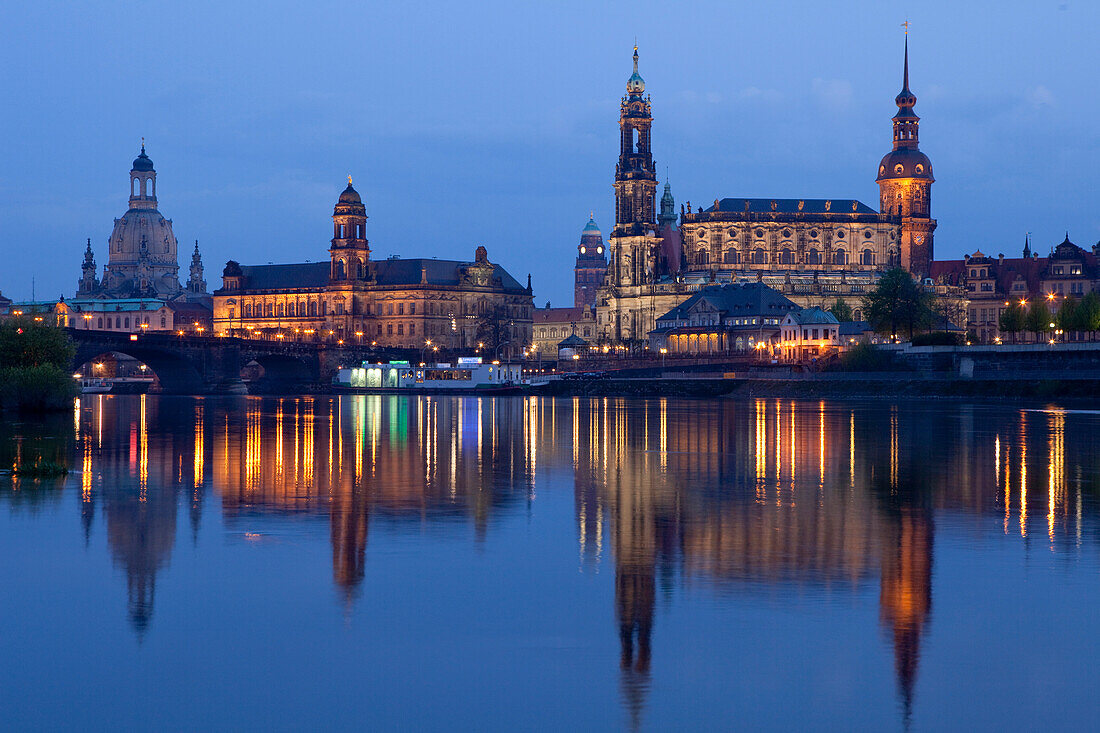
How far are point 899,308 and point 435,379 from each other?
54.7 meters

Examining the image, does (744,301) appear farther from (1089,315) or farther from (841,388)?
(841,388)

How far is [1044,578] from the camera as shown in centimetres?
2019

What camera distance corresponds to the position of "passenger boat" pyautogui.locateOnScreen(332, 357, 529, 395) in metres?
153

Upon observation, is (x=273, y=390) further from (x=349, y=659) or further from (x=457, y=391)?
(x=349, y=659)

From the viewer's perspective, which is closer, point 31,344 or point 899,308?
point 31,344

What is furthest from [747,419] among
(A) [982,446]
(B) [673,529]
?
(B) [673,529]

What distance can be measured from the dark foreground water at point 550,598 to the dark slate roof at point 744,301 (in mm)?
139894

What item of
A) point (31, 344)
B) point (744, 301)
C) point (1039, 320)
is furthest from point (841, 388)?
point (31, 344)

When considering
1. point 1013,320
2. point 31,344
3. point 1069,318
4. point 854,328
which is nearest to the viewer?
point 31,344

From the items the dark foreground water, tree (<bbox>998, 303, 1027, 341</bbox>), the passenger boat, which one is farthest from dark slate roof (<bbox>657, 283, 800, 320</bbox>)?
the dark foreground water

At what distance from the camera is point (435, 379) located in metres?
162

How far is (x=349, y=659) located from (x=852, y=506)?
654 inches

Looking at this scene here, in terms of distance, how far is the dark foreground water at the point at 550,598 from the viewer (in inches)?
538

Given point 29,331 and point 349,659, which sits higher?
point 29,331
